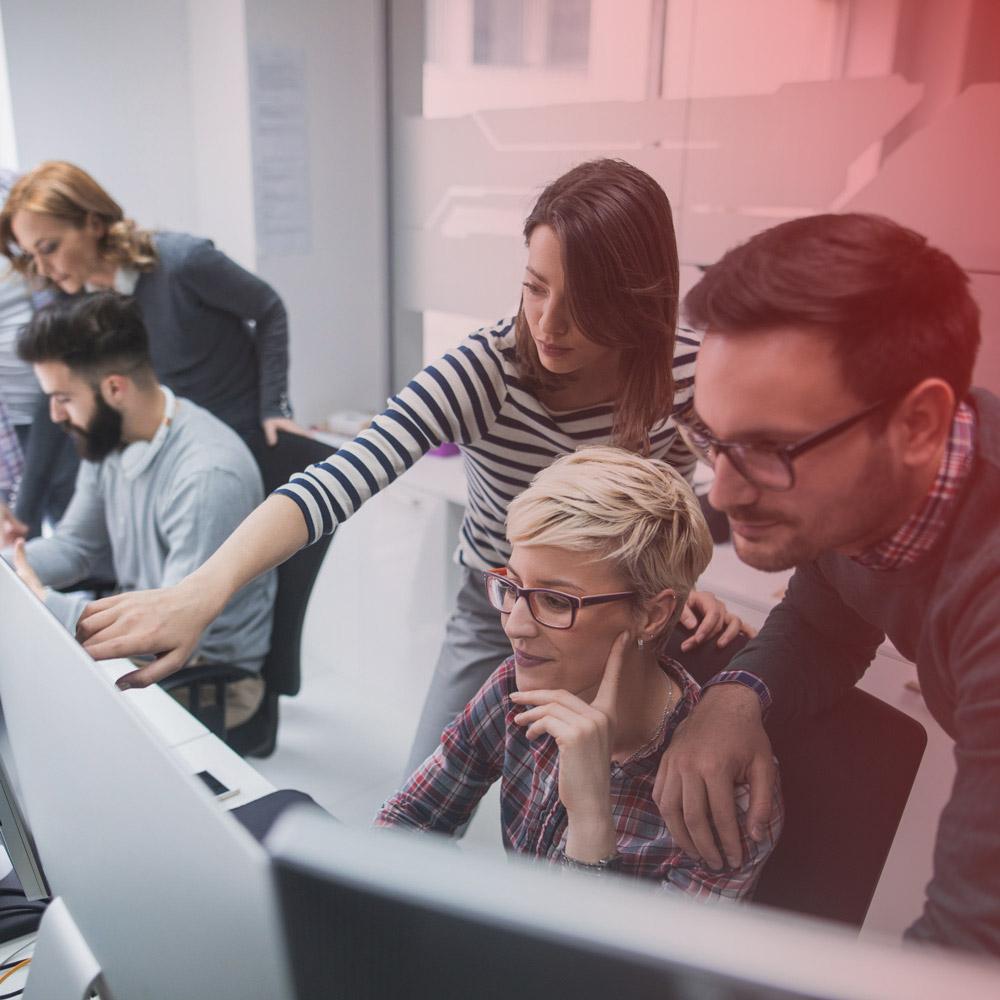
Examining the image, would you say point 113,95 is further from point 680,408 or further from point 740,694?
point 740,694

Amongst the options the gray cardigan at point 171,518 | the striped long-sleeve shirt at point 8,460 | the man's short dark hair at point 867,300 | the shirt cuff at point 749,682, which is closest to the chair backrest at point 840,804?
the shirt cuff at point 749,682

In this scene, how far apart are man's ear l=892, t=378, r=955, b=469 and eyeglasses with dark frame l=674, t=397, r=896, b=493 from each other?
15 millimetres

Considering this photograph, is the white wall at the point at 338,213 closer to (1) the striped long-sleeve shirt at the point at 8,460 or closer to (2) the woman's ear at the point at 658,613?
(1) the striped long-sleeve shirt at the point at 8,460

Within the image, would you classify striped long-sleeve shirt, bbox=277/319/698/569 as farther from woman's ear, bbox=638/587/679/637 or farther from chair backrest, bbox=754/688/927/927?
chair backrest, bbox=754/688/927/927

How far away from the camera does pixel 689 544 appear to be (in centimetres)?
86

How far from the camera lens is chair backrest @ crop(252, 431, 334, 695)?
5.24 feet

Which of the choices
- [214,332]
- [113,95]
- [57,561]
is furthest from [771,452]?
[113,95]

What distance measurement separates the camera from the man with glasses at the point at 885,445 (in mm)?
583

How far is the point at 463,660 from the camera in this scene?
110cm

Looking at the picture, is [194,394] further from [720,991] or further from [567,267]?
[720,991]

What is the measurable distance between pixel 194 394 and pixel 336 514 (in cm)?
120

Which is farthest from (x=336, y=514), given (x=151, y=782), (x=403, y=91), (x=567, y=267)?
(x=403, y=91)

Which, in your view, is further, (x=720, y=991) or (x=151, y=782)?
(x=151, y=782)

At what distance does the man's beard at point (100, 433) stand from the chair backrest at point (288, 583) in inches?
9.9
